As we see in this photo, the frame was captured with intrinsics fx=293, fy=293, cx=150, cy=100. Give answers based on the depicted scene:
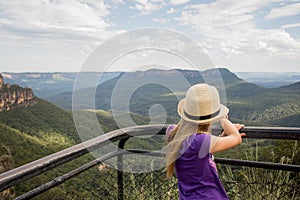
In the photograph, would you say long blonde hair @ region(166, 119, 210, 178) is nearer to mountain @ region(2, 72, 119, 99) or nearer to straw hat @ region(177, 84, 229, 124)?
straw hat @ region(177, 84, 229, 124)

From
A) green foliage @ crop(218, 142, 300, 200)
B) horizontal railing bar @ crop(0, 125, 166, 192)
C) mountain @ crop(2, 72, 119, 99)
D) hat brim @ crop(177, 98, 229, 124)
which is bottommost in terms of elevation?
mountain @ crop(2, 72, 119, 99)

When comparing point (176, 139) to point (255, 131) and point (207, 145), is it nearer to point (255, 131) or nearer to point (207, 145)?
point (207, 145)

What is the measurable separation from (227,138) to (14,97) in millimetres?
46957

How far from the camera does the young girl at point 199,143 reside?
4.06 feet

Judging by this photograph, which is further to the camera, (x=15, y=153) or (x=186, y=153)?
(x=15, y=153)

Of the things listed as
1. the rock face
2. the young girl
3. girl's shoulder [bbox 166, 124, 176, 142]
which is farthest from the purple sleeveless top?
the rock face

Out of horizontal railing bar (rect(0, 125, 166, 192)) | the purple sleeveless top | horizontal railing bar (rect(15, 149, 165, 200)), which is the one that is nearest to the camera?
horizontal railing bar (rect(0, 125, 166, 192))

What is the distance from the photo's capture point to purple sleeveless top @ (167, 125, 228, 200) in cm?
123

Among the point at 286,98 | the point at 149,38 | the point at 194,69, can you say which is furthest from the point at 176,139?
the point at 286,98

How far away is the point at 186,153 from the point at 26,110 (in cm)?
4325

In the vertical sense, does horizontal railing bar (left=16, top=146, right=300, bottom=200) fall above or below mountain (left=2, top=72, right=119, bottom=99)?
above

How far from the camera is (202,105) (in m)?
1.24

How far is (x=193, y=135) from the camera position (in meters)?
1.25

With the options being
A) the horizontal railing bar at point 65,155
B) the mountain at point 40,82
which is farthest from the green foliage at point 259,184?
the mountain at point 40,82
